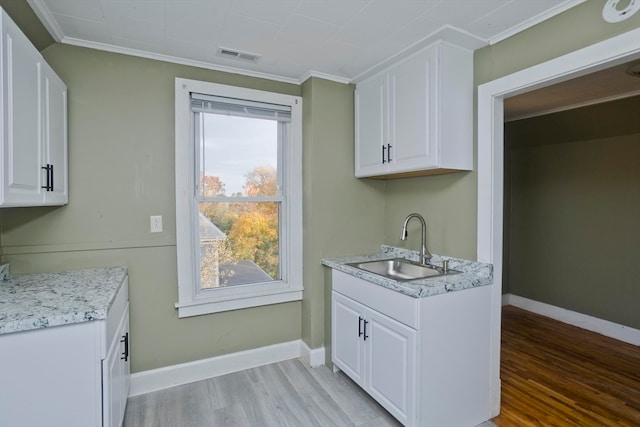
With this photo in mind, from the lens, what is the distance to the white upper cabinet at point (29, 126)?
1325 millimetres

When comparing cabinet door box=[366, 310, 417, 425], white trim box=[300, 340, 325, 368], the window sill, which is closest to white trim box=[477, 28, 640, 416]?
cabinet door box=[366, 310, 417, 425]

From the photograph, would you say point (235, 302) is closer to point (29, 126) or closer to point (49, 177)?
point (49, 177)

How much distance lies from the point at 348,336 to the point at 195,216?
1412 millimetres

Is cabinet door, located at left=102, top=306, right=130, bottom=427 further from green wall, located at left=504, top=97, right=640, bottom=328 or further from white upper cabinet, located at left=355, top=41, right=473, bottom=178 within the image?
green wall, located at left=504, top=97, right=640, bottom=328

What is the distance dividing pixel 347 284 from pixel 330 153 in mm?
1064

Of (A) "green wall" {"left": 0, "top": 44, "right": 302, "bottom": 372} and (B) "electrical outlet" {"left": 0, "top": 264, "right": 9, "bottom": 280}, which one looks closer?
(B) "electrical outlet" {"left": 0, "top": 264, "right": 9, "bottom": 280}

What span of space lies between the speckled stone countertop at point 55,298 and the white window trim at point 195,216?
1.57 feet

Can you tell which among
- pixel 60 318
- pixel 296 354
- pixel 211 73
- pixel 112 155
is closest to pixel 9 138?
pixel 60 318

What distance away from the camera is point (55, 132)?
1.92m

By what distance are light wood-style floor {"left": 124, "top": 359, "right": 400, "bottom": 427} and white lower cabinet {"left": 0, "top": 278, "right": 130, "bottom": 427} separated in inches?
31.3

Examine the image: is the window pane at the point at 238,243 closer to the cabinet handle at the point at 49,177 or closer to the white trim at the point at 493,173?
the cabinet handle at the point at 49,177

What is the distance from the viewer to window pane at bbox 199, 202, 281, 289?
8.68 ft

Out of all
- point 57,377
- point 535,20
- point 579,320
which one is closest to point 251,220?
point 57,377

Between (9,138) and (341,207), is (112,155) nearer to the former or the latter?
(9,138)
